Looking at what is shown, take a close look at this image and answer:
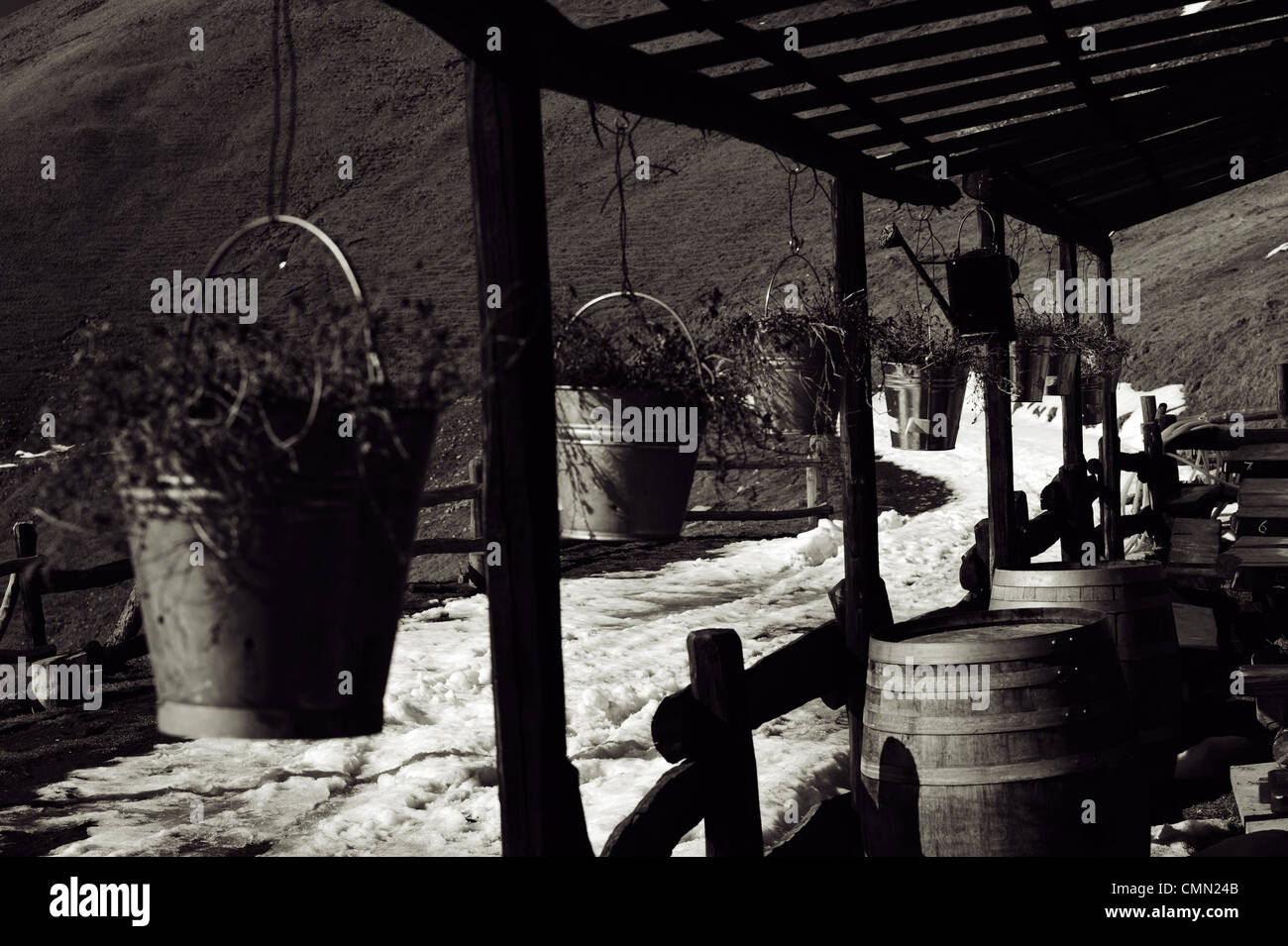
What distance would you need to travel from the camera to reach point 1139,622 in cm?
468

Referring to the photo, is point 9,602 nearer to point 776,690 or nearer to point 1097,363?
point 776,690

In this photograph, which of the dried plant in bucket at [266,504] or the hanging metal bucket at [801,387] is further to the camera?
the hanging metal bucket at [801,387]

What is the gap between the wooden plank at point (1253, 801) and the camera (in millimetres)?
4441

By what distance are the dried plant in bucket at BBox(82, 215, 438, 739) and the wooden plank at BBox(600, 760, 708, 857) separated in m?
1.12

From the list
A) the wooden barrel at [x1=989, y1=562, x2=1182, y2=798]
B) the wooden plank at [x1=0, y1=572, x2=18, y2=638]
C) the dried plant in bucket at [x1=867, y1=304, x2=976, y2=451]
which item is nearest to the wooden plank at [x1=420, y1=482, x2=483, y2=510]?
the wooden plank at [x1=0, y1=572, x2=18, y2=638]

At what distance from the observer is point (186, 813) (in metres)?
5.31

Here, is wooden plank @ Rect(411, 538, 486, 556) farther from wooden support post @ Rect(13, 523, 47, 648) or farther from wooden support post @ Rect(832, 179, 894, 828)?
wooden support post @ Rect(832, 179, 894, 828)

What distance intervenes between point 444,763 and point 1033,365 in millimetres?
3307

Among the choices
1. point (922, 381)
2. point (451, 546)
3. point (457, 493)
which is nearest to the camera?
point (922, 381)

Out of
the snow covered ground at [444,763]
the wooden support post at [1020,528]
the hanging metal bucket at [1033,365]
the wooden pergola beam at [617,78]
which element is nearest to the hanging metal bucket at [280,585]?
the wooden pergola beam at [617,78]

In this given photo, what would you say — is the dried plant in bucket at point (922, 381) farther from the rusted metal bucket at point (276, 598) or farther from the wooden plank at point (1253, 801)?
the rusted metal bucket at point (276, 598)

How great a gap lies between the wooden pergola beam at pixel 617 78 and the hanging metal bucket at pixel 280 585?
21.7 inches

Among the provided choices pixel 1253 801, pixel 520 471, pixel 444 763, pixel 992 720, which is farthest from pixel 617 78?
pixel 444 763
